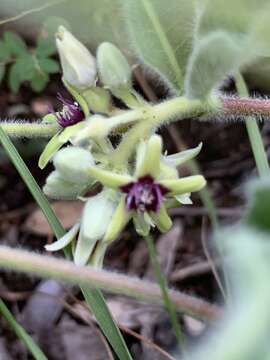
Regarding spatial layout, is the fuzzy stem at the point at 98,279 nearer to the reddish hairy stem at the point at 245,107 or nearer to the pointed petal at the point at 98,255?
the pointed petal at the point at 98,255

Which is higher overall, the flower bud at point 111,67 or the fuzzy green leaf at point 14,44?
the flower bud at point 111,67

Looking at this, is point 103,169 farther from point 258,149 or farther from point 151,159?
point 258,149

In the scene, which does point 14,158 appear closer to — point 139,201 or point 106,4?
point 139,201

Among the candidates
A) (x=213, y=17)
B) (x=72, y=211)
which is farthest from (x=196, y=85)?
(x=72, y=211)

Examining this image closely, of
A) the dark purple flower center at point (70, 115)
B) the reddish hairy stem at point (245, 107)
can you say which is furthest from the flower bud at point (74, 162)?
the reddish hairy stem at point (245, 107)

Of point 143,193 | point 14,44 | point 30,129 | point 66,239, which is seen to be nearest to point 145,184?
point 143,193

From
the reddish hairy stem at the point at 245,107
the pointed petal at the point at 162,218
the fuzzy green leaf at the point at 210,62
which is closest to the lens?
the fuzzy green leaf at the point at 210,62
